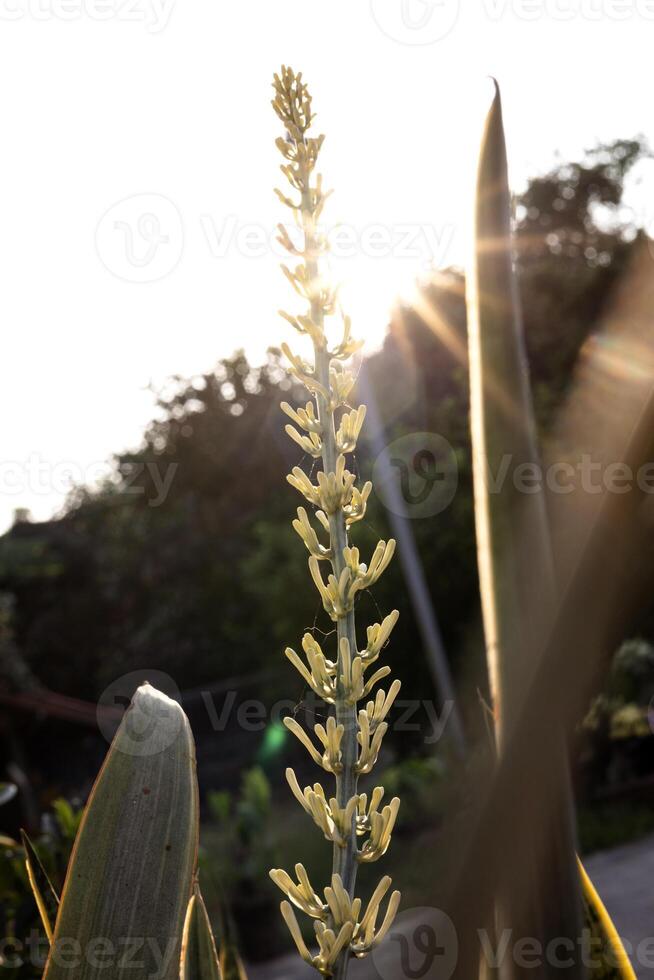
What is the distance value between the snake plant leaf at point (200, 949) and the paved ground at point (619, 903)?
3.92 m

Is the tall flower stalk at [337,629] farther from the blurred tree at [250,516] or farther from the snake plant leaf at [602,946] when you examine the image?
the blurred tree at [250,516]

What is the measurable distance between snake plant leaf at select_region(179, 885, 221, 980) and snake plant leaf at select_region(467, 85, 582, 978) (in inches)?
15.5

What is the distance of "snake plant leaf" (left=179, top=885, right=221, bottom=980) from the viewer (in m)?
0.85

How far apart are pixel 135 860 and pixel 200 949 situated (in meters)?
0.19

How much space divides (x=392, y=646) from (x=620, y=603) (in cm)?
1005

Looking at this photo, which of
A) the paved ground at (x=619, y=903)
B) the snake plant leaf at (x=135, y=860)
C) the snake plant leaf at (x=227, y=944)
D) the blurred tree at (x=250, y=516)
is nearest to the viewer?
the snake plant leaf at (x=135, y=860)

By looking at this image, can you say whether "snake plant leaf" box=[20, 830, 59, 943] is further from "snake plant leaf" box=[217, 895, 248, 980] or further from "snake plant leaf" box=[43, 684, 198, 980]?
"snake plant leaf" box=[217, 895, 248, 980]

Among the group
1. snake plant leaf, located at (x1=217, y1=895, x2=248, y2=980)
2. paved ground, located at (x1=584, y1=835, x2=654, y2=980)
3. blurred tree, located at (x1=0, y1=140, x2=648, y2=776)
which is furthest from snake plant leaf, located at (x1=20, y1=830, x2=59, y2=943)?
blurred tree, located at (x1=0, y1=140, x2=648, y2=776)

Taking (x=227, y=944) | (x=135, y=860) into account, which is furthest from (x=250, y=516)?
(x=135, y=860)

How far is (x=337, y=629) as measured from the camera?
0.59 m

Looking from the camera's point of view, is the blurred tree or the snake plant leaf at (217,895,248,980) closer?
the snake plant leaf at (217,895,248,980)

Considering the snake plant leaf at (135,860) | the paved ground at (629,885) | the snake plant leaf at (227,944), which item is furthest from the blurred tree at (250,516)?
the snake plant leaf at (135,860)

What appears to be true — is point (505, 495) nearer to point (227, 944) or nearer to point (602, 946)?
point (602, 946)

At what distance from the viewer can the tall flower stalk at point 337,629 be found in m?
0.55
